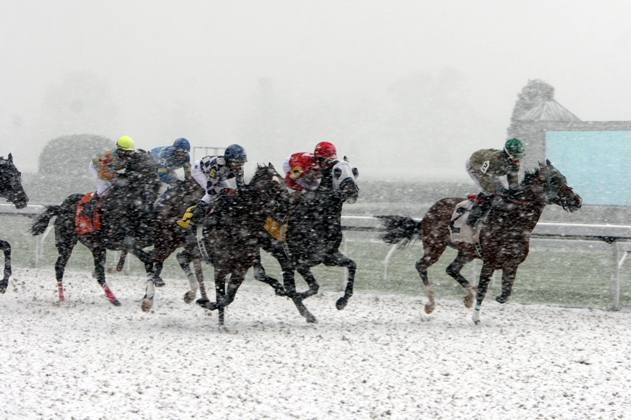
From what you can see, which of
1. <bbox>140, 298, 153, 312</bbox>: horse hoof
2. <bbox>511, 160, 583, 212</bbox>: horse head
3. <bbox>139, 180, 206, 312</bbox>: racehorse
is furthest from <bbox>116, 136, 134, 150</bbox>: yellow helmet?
<bbox>511, 160, 583, 212</bbox>: horse head

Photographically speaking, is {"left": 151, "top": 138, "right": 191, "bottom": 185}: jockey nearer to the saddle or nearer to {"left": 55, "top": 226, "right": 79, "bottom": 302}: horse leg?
{"left": 55, "top": 226, "right": 79, "bottom": 302}: horse leg

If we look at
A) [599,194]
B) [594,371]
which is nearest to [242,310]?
[594,371]

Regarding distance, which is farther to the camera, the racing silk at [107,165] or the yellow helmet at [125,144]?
the racing silk at [107,165]

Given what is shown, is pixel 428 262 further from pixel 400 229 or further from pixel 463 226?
pixel 463 226

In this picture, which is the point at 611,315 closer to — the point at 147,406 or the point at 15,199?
the point at 147,406

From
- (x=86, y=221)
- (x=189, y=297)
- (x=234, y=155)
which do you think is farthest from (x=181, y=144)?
(x=189, y=297)

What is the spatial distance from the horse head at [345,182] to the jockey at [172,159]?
179cm

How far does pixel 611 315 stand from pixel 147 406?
17.2ft

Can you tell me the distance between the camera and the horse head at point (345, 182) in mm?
6637

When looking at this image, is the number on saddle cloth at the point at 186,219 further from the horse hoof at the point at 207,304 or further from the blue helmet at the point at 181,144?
the horse hoof at the point at 207,304

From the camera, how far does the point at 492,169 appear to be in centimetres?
706

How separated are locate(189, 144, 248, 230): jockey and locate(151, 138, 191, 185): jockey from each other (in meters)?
0.67

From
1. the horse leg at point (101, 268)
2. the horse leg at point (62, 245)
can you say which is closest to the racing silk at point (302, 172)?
the horse leg at point (101, 268)

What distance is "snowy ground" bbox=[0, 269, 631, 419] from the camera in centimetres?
455
